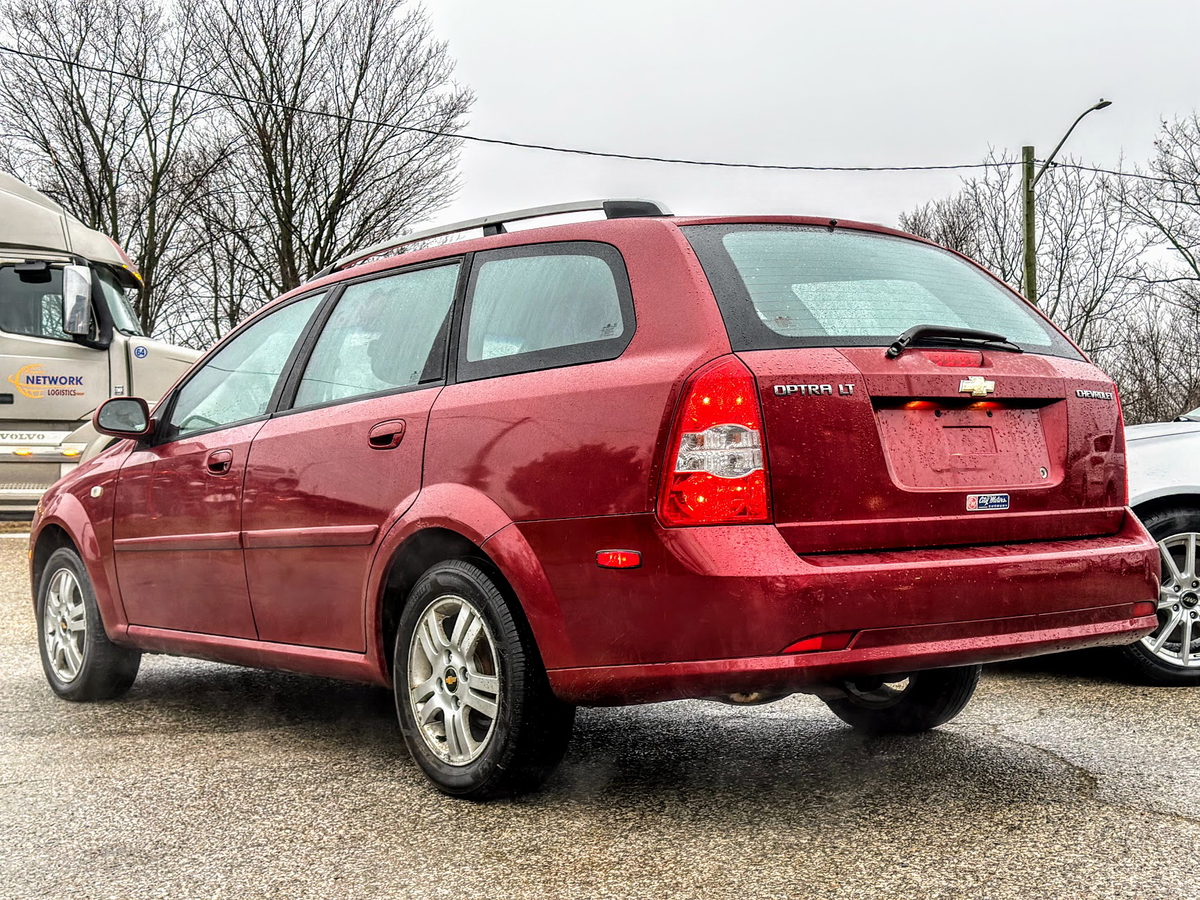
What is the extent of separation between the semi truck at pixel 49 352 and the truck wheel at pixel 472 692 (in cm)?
1002

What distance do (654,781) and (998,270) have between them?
1593 inches

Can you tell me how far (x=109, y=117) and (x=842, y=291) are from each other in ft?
89.6

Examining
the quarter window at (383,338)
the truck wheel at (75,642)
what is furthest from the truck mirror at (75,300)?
the quarter window at (383,338)

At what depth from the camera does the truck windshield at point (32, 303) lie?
12.8m

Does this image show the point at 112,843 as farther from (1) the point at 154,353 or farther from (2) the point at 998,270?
(2) the point at 998,270

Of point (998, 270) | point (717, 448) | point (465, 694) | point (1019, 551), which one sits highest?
point (998, 270)

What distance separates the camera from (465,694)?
143 inches

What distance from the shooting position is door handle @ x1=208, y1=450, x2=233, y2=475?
181 inches

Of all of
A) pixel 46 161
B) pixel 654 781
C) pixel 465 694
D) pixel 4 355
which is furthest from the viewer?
pixel 46 161

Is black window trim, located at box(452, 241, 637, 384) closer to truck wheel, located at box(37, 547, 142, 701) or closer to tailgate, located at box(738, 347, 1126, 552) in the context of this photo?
tailgate, located at box(738, 347, 1126, 552)

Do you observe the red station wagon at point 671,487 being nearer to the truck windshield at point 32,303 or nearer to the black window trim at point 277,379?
the black window trim at point 277,379

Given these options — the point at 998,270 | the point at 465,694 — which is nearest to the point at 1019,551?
the point at 465,694

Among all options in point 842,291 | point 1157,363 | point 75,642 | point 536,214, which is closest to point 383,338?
point 536,214

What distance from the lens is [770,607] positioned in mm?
2988
